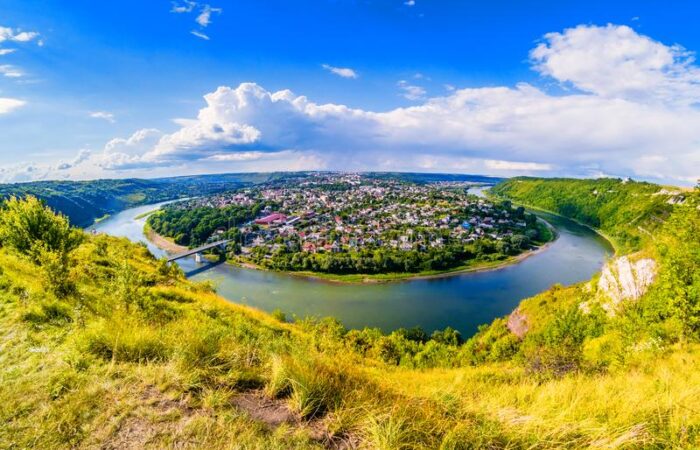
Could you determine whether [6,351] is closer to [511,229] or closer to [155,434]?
[155,434]

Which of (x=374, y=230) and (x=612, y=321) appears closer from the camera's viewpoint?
(x=612, y=321)

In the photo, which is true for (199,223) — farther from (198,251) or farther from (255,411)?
(255,411)

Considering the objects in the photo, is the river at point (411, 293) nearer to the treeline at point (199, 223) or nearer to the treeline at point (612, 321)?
the treeline at point (612, 321)

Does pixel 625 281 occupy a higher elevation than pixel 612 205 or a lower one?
lower

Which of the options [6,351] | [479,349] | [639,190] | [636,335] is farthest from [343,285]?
[639,190]

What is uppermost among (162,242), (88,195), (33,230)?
(33,230)

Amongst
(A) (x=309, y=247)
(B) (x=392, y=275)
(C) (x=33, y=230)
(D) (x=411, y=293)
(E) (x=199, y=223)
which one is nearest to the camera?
(C) (x=33, y=230)

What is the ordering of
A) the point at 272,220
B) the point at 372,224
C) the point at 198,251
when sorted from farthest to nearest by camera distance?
the point at 272,220 < the point at 372,224 < the point at 198,251

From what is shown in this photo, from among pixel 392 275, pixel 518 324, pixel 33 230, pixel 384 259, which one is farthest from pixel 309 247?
pixel 33 230

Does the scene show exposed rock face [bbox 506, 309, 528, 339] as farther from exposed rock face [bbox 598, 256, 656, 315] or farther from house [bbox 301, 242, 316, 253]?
house [bbox 301, 242, 316, 253]
